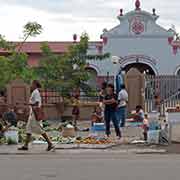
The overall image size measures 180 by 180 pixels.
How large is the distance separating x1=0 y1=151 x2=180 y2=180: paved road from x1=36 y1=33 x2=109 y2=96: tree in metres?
15.4

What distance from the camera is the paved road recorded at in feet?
36.3

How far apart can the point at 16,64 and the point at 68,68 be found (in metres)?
2.84

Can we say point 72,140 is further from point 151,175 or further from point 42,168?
point 151,175

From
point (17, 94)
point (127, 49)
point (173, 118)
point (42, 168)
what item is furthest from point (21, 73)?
point (42, 168)

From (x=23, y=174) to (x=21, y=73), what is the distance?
65.6 ft

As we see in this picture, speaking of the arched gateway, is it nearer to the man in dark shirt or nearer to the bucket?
the man in dark shirt

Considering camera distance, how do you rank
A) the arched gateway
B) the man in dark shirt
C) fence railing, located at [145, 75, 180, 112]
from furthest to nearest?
the arched gateway < fence railing, located at [145, 75, 180, 112] < the man in dark shirt

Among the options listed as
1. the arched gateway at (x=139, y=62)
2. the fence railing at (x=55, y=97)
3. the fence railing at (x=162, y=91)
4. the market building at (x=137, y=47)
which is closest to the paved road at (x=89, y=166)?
the fence railing at (x=162, y=91)

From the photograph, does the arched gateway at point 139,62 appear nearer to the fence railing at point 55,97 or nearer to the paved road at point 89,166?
the fence railing at point 55,97

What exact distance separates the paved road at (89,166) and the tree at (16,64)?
15.2m

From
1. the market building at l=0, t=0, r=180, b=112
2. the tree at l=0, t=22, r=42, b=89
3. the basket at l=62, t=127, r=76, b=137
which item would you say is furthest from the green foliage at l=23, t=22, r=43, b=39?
the basket at l=62, t=127, r=76, b=137

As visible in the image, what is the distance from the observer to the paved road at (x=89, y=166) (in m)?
11.1

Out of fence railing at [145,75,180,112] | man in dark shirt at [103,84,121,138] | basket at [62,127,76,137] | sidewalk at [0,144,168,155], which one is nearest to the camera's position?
sidewalk at [0,144,168,155]

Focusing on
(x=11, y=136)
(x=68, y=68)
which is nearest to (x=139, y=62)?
(x=68, y=68)
